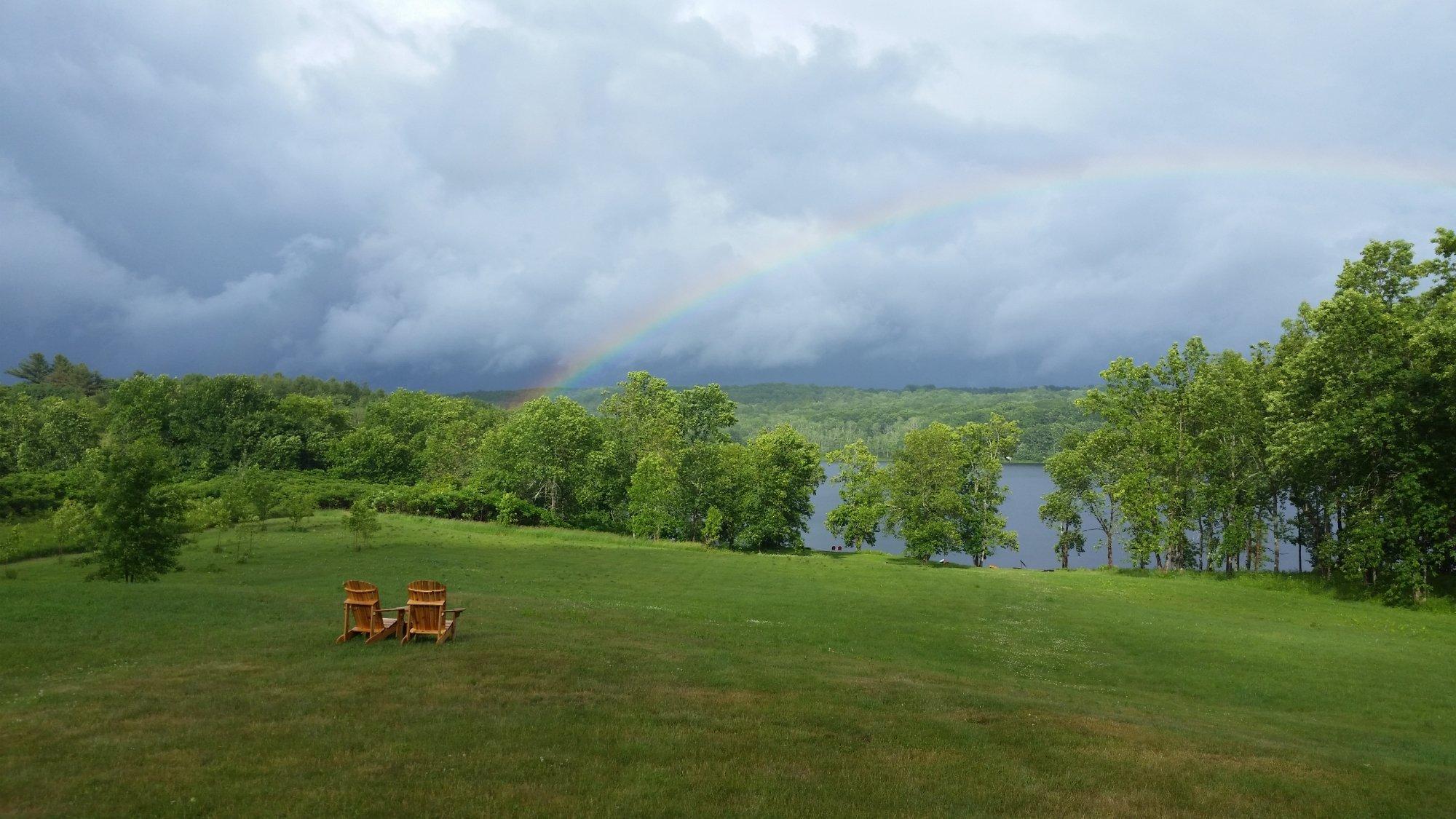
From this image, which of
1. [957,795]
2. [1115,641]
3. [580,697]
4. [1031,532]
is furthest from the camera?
[1031,532]

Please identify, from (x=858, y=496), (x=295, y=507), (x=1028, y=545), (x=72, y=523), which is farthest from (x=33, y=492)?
(x=1028, y=545)

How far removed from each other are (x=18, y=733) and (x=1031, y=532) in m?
136

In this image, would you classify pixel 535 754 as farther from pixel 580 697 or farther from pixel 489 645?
pixel 489 645

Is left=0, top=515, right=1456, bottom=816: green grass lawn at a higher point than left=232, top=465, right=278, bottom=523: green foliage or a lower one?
lower

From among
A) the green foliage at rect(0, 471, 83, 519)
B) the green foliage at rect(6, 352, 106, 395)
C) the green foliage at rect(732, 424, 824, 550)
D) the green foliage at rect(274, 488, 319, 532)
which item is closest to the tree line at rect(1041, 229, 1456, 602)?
the green foliage at rect(732, 424, 824, 550)


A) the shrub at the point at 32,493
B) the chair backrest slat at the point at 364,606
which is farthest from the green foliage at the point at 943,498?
the shrub at the point at 32,493

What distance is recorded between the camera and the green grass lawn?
32.3 feet

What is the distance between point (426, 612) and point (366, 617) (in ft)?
4.44

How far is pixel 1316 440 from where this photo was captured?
147 feet

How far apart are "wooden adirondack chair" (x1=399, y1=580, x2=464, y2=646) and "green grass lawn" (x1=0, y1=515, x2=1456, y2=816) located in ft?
1.41

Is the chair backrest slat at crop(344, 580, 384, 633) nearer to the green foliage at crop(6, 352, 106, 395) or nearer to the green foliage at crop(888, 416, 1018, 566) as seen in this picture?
the green foliage at crop(888, 416, 1018, 566)

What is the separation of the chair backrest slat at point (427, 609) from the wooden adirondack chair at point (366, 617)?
328 millimetres

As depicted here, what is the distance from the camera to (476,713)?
12.7 m

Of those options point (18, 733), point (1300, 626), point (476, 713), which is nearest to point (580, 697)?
point (476, 713)
